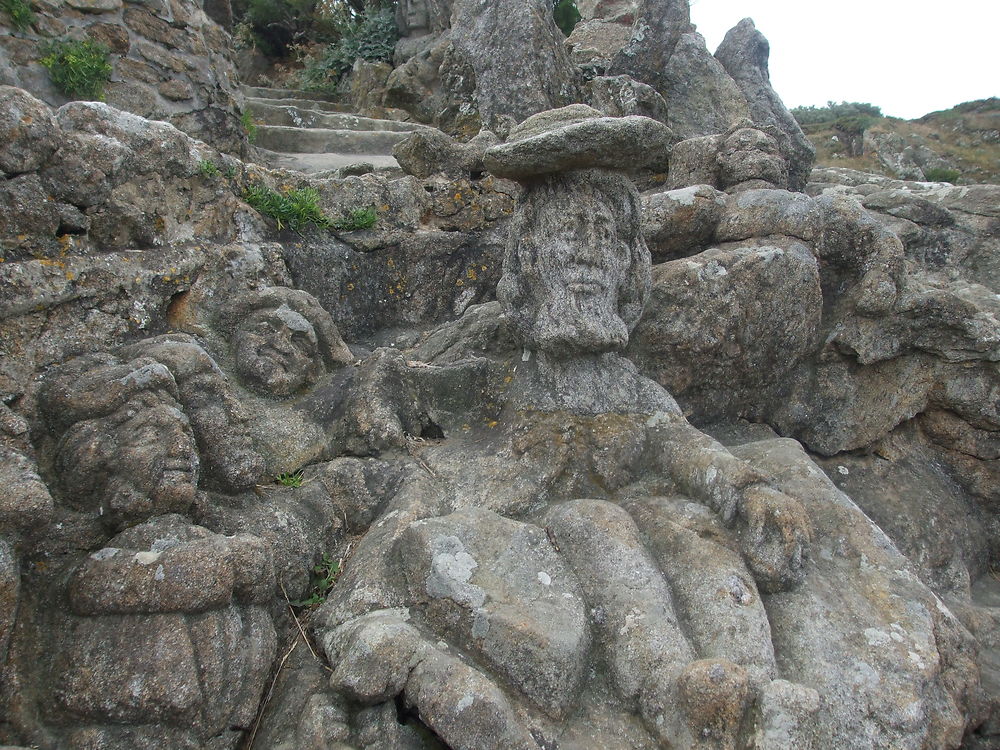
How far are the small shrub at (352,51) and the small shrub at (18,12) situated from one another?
803cm

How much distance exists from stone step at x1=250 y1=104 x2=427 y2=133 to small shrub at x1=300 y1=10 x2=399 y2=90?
446 cm

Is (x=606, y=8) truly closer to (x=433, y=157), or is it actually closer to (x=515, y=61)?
(x=515, y=61)

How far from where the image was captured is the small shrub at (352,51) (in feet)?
44.9

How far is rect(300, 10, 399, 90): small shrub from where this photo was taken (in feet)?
44.9

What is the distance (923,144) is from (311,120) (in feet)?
63.8

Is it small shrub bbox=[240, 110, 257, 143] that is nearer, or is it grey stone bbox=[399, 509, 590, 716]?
grey stone bbox=[399, 509, 590, 716]

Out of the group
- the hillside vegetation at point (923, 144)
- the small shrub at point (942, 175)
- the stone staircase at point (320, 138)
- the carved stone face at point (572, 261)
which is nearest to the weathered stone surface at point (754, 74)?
the stone staircase at point (320, 138)

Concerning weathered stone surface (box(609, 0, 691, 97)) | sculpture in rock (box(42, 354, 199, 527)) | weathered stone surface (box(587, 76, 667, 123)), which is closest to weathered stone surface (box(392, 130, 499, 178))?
weathered stone surface (box(587, 76, 667, 123))

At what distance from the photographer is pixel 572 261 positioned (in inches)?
146

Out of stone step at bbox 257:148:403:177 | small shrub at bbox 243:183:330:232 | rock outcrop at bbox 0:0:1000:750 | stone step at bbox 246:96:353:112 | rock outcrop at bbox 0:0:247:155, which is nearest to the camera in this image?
rock outcrop at bbox 0:0:1000:750

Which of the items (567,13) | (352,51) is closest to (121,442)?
(352,51)

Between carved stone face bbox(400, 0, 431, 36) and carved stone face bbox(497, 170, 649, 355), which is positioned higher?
carved stone face bbox(400, 0, 431, 36)

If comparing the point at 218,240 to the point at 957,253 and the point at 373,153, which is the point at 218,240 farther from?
the point at 957,253

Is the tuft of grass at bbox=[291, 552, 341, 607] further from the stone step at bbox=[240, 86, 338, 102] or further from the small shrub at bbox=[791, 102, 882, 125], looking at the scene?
the small shrub at bbox=[791, 102, 882, 125]
